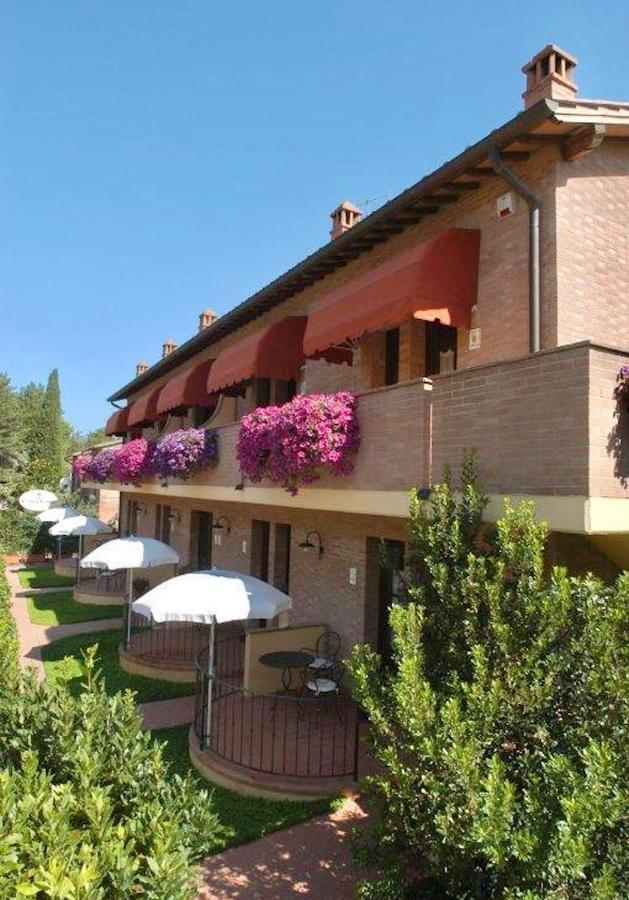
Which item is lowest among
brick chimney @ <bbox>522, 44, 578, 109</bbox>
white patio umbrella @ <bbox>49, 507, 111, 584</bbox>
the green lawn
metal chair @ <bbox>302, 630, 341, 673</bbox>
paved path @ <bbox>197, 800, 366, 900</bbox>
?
the green lawn

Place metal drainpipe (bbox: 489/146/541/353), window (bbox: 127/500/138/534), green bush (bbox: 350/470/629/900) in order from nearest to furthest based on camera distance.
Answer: green bush (bbox: 350/470/629/900) → metal drainpipe (bbox: 489/146/541/353) → window (bbox: 127/500/138/534)

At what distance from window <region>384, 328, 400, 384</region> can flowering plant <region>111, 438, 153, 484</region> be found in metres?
9.75

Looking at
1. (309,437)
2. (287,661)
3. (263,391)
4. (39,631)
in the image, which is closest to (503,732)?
(309,437)

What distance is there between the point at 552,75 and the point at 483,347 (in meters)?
3.59

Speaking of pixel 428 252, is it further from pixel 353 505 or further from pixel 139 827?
pixel 139 827

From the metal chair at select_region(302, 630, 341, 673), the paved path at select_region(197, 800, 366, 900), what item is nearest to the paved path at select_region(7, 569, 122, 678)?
the metal chair at select_region(302, 630, 341, 673)

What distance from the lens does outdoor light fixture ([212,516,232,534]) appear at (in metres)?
16.5

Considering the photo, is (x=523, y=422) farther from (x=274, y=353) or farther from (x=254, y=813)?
(x=274, y=353)

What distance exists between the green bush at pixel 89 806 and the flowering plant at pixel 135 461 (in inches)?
517

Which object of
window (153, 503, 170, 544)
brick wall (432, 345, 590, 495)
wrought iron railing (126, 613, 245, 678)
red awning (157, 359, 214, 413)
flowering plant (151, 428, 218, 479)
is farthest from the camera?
window (153, 503, 170, 544)

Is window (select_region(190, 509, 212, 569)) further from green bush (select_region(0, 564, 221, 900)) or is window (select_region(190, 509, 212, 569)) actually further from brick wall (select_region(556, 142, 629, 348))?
brick wall (select_region(556, 142, 629, 348))

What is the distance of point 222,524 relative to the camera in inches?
663

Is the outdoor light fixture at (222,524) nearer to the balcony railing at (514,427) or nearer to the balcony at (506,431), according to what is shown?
the balcony at (506,431)

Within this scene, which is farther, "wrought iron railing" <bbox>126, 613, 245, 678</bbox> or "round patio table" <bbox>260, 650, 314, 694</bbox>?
"wrought iron railing" <bbox>126, 613, 245, 678</bbox>
